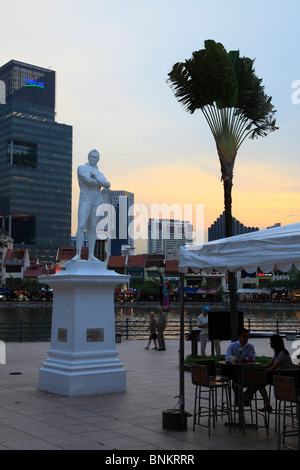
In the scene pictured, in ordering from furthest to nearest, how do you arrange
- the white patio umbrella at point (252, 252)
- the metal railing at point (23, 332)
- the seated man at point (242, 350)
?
the metal railing at point (23, 332)
the seated man at point (242, 350)
the white patio umbrella at point (252, 252)

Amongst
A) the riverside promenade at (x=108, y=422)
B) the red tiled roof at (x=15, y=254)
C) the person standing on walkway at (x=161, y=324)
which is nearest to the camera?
the riverside promenade at (x=108, y=422)

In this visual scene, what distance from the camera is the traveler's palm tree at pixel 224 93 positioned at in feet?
50.5

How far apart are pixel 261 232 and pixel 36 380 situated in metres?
7.58

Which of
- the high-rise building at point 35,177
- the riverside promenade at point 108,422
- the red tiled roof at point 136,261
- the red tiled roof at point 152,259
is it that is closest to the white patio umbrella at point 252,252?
the riverside promenade at point 108,422

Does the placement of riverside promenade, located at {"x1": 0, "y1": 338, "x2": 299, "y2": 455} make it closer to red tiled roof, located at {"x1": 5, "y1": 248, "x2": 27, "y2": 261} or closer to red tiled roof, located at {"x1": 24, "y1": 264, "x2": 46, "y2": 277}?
red tiled roof, located at {"x1": 24, "y1": 264, "x2": 46, "y2": 277}

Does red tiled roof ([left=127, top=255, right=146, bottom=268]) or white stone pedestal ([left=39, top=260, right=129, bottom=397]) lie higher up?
red tiled roof ([left=127, top=255, right=146, bottom=268])

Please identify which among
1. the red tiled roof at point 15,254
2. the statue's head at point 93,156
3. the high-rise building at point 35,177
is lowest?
the statue's head at point 93,156

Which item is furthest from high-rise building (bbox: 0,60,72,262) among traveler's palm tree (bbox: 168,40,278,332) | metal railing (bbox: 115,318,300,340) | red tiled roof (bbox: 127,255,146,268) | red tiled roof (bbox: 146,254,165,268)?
traveler's palm tree (bbox: 168,40,278,332)

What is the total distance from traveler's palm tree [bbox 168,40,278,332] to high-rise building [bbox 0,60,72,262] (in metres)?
169

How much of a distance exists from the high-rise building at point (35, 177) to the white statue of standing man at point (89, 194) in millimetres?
172509

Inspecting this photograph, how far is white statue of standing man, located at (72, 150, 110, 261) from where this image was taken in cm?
1227

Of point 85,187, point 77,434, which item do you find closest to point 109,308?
point 85,187

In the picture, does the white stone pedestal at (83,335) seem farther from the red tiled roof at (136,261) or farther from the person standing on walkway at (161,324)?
the red tiled roof at (136,261)
